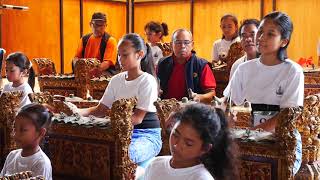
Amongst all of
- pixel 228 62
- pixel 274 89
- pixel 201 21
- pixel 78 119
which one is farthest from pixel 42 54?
pixel 274 89

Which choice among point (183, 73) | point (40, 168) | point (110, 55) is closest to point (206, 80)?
point (183, 73)

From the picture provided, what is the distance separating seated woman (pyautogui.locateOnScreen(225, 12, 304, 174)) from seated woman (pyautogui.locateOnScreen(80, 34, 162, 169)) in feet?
2.51

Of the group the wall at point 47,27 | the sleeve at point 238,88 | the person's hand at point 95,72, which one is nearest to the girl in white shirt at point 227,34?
the person's hand at point 95,72

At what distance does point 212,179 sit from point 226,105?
42.4 inches

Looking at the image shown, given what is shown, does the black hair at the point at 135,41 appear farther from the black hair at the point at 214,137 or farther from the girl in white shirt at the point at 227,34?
the girl in white shirt at the point at 227,34

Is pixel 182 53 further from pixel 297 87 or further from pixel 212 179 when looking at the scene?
pixel 212 179

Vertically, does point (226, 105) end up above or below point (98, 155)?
above

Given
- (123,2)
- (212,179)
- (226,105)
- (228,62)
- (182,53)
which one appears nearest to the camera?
(212,179)

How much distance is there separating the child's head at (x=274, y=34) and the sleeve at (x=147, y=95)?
867 millimetres

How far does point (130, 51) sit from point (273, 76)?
40.6 inches

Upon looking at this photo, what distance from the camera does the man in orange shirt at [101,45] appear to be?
Result: 6.14m

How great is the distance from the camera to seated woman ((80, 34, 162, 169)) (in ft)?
10.4

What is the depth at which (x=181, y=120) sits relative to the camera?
1.85 meters

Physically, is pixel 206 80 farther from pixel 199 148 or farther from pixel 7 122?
pixel 199 148
